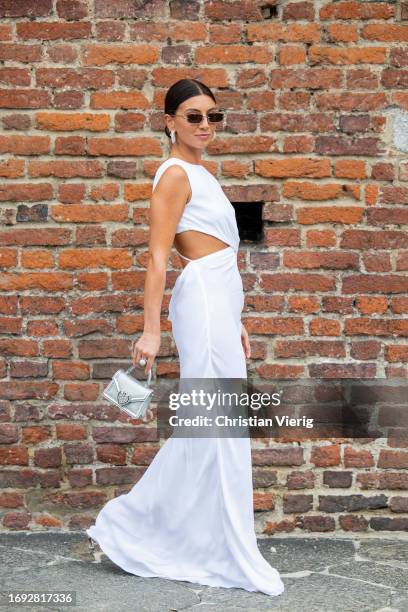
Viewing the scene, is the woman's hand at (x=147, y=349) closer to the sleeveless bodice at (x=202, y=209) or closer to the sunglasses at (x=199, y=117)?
the sleeveless bodice at (x=202, y=209)

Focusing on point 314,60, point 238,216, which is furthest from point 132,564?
point 314,60

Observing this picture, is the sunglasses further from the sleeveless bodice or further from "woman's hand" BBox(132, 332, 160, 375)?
"woman's hand" BBox(132, 332, 160, 375)

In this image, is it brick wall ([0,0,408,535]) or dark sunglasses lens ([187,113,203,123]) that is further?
brick wall ([0,0,408,535])

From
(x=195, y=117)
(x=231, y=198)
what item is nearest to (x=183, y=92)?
(x=195, y=117)

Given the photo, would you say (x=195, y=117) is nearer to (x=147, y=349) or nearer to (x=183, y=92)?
(x=183, y=92)

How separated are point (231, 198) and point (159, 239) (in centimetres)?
90

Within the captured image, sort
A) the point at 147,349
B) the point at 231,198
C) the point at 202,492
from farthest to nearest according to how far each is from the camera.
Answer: the point at 231,198 < the point at 202,492 < the point at 147,349

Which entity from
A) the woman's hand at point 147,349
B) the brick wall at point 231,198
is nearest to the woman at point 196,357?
the woman's hand at point 147,349

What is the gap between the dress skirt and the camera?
379 centimetres

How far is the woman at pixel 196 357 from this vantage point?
12.3 ft

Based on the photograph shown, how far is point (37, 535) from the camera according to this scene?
15.0 feet

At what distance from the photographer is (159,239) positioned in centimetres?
373

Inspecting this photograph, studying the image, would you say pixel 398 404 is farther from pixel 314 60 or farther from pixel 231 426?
pixel 314 60

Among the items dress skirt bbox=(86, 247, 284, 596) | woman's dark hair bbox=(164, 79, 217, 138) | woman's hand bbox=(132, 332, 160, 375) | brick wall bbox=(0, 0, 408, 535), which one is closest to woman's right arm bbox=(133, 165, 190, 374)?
woman's hand bbox=(132, 332, 160, 375)
